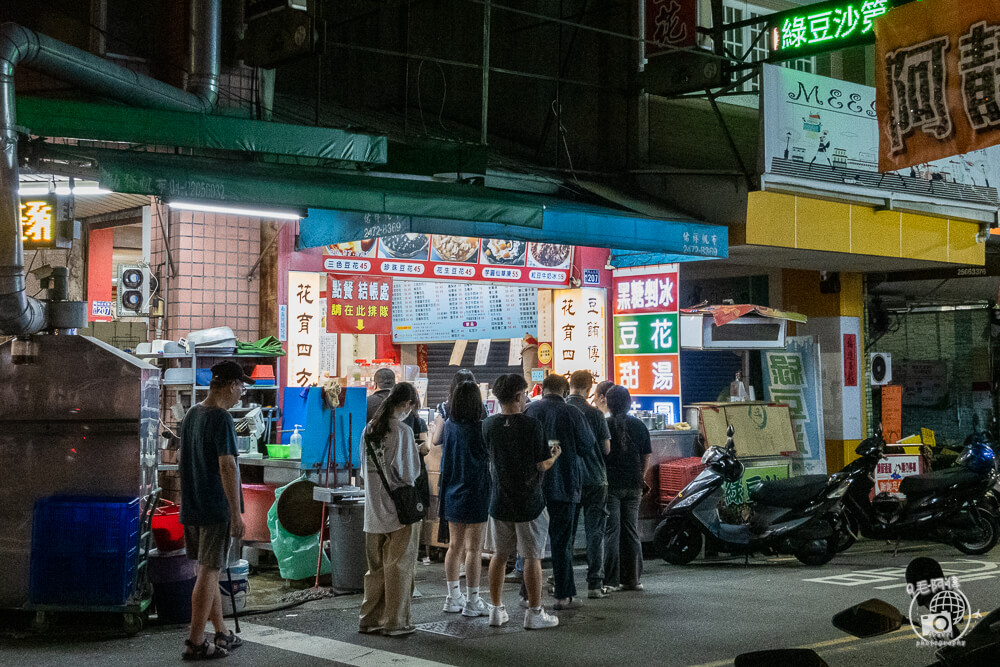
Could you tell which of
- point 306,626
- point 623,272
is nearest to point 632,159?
point 623,272

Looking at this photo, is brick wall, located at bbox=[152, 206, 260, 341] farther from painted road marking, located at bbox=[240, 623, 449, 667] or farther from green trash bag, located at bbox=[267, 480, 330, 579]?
painted road marking, located at bbox=[240, 623, 449, 667]

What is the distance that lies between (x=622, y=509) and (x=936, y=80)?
4920 mm

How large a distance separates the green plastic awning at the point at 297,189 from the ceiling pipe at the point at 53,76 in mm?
541

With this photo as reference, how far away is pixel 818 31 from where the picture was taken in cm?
1177

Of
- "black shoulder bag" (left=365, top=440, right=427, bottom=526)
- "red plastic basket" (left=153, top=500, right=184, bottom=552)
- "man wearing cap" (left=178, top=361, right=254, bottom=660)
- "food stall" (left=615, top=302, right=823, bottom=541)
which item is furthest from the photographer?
"food stall" (left=615, top=302, right=823, bottom=541)

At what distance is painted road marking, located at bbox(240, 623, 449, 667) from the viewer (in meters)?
7.23

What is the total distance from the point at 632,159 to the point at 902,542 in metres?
6.41

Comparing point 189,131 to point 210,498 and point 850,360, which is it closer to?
point 210,498

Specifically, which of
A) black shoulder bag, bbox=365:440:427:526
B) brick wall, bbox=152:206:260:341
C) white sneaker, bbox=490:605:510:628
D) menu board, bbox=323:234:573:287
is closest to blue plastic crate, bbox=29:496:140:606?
black shoulder bag, bbox=365:440:427:526

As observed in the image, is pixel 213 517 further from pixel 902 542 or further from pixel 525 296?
pixel 902 542

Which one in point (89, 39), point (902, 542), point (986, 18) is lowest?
point (902, 542)

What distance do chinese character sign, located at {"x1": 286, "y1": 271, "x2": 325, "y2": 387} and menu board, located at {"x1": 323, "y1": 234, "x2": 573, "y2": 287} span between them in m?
0.85

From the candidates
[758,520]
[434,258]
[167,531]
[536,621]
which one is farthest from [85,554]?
[758,520]

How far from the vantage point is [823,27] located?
11.7 meters
